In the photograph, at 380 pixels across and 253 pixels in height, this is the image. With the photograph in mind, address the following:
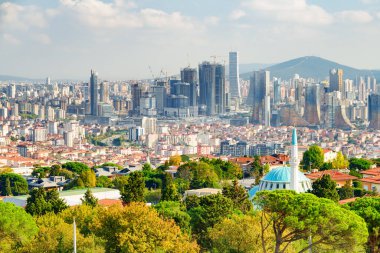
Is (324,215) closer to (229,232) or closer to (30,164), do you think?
(229,232)

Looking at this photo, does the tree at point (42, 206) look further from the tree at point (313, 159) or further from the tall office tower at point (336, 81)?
the tall office tower at point (336, 81)

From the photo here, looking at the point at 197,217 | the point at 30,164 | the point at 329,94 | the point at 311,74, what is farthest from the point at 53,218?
the point at 311,74

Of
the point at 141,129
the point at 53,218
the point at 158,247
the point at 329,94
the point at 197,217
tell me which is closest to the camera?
the point at 158,247

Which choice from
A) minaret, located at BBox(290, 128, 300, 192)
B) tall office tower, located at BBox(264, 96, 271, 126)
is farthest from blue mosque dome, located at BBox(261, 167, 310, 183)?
tall office tower, located at BBox(264, 96, 271, 126)

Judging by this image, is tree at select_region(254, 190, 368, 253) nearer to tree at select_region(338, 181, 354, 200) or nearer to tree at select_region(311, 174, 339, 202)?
tree at select_region(311, 174, 339, 202)

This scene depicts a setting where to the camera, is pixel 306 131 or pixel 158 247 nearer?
pixel 158 247

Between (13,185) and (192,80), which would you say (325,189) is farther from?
(192,80)

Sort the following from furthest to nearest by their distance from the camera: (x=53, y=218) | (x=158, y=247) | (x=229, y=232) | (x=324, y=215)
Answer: (x=53, y=218) → (x=229, y=232) → (x=158, y=247) → (x=324, y=215)

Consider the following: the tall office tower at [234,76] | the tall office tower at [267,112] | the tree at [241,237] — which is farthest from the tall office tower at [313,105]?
the tree at [241,237]
